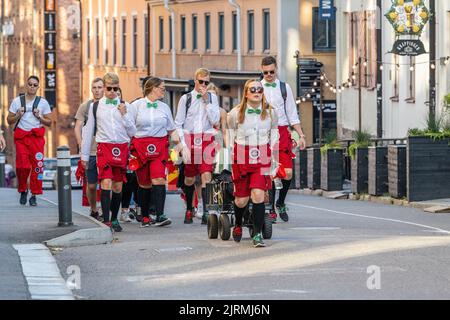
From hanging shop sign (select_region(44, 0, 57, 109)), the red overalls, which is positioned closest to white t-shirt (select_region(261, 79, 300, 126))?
the red overalls

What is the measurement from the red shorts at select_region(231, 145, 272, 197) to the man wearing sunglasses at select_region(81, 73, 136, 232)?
2.62 meters

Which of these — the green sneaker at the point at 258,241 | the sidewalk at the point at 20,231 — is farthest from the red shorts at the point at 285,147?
the green sneaker at the point at 258,241

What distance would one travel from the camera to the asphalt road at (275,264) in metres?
12.2

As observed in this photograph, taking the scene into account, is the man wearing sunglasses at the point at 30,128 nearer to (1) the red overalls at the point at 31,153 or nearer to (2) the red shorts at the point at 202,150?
(1) the red overalls at the point at 31,153

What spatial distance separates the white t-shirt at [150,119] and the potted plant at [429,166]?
8800 millimetres

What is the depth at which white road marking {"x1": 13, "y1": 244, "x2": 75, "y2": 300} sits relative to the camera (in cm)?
1221

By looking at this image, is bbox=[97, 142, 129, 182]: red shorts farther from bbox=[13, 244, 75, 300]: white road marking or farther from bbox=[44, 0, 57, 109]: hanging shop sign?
bbox=[44, 0, 57, 109]: hanging shop sign

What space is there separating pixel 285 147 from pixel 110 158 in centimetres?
197

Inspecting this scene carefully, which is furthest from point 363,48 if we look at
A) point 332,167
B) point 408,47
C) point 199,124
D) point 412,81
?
point 199,124

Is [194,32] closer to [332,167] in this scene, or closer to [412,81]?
[412,81]

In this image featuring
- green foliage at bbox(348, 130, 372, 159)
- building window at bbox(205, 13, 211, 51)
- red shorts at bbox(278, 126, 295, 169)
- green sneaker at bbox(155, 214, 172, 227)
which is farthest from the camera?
building window at bbox(205, 13, 211, 51)

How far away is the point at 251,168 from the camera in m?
15.4

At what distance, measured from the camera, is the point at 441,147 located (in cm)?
2650
